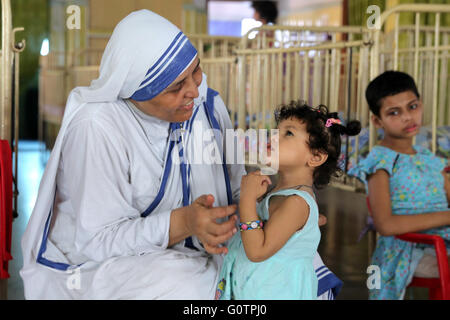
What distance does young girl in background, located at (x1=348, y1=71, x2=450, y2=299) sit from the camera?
6.24 feet

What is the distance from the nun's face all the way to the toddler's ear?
1.13ft

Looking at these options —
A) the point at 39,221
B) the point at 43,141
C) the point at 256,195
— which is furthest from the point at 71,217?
the point at 43,141

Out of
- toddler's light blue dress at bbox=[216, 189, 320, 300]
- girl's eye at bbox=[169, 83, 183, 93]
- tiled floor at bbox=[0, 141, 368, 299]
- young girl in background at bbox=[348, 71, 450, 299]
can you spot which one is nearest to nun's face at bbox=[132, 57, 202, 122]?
girl's eye at bbox=[169, 83, 183, 93]

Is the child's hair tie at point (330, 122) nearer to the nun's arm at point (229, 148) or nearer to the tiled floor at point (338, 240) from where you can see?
the nun's arm at point (229, 148)

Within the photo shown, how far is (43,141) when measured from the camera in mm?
7926

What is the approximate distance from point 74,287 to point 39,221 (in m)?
0.17

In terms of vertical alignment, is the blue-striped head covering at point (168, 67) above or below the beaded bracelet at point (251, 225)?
above

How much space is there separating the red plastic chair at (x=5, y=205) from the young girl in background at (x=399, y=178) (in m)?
1.15

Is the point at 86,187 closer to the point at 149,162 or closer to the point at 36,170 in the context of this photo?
the point at 149,162

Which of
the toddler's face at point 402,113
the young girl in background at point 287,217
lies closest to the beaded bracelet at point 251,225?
the young girl in background at point 287,217

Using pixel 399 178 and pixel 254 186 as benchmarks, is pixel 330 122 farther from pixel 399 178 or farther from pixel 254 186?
pixel 399 178

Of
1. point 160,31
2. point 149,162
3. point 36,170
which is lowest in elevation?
point 36,170

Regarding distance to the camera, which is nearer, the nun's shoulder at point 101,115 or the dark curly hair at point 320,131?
the nun's shoulder at point 101,115

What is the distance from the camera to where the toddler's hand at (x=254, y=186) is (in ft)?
3.86
